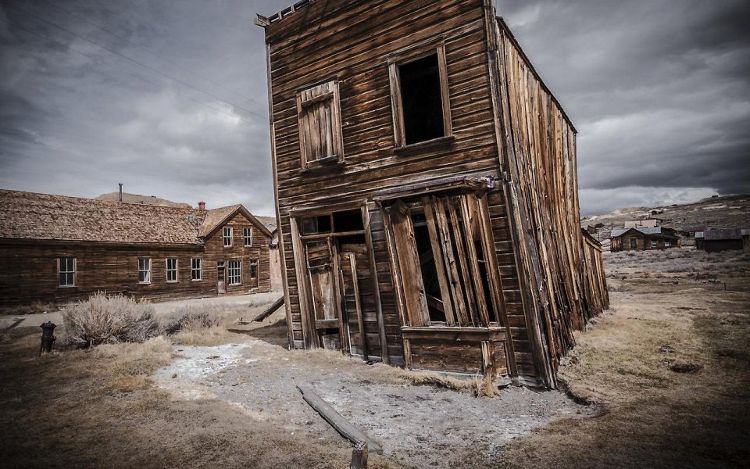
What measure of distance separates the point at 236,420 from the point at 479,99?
6245 mm

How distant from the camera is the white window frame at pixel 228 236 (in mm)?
27188

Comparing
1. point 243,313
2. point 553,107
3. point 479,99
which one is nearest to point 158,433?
Answer: point 479,99

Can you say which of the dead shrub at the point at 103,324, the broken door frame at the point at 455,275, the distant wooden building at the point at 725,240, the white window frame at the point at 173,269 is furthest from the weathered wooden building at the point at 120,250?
the distant wooden building at the point at 725,240

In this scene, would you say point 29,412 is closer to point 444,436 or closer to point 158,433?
point 158,433

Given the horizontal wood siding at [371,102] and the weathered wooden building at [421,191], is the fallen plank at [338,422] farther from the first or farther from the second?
the horizontal wood siding at [371,102]

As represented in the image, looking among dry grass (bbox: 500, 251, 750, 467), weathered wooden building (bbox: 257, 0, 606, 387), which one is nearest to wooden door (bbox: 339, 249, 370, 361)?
weathered wooden building (bbox: 257, 0, 606, 387)

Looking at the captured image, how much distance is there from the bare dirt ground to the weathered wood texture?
13.4 m

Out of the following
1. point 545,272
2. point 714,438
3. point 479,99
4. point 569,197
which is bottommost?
point 714,438

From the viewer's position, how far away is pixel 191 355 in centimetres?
874

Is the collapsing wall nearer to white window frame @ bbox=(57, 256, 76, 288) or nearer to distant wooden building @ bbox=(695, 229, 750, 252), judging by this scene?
white window frame @ bbox=(57, 256, 76, 288)

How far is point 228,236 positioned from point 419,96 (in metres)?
21.3

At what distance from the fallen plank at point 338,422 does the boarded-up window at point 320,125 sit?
479cm

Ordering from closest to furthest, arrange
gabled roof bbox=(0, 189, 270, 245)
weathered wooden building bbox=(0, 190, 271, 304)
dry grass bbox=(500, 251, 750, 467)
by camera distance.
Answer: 1. dry grass bbox=(500, 251, 750, 467)
2. weathered wooden building bbox=(0, 190, 271, 304)
3. gabled roof bbox=(0, 189, 270, 245)

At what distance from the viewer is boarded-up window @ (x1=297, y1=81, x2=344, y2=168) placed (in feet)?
27.0
